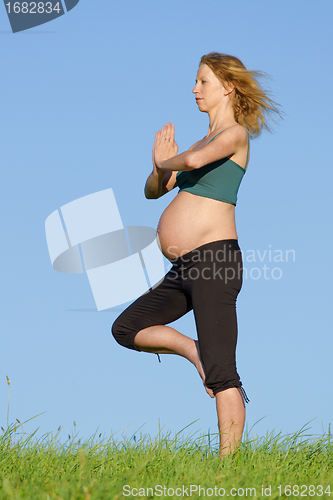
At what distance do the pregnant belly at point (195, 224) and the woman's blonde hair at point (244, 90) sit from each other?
26.5 inches

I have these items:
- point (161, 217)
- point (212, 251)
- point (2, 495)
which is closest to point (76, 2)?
point (161, 217)

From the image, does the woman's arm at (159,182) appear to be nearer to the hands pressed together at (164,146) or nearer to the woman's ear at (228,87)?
the hands pressed together at (164,146)

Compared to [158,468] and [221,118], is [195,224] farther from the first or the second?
[158,468]

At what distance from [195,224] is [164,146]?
569 millimetres

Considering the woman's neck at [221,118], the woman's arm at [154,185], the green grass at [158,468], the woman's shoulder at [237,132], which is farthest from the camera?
the woman's arm at [154,185]

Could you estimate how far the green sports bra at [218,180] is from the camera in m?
2.92

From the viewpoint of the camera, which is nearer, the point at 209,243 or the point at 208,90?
the point at 209,243

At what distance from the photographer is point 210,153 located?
9.14 feet

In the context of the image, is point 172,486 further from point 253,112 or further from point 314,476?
point 253,112

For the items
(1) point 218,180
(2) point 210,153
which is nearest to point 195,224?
(1) point 218,180

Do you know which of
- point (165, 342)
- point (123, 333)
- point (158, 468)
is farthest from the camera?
point (123, 333)

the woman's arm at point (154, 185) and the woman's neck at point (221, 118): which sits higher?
the woman's neck at point (221, 118)

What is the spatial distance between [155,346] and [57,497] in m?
1.32

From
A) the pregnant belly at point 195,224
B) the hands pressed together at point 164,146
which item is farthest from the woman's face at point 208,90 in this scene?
the pregnant belly at point 195,224
